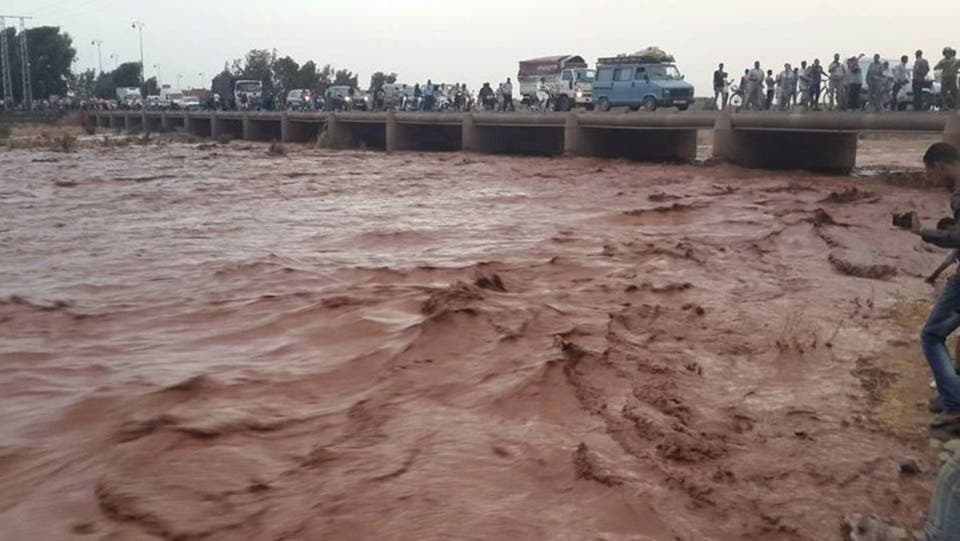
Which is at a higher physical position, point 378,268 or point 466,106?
point 466,106

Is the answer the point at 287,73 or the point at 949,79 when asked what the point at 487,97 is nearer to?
the point at 949,79

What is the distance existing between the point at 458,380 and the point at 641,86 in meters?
26.1

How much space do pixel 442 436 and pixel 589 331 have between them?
9.18ft

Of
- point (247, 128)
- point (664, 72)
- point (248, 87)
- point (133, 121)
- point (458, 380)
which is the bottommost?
point (458, 380)

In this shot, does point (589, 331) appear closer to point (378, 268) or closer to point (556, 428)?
point (556, 428)

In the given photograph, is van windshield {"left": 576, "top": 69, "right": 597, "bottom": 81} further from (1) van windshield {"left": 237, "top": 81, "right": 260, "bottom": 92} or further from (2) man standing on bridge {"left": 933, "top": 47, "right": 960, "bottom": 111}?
(1) van windshield {"left": 237, "top": 81, "right": 260, "bottom": 92}

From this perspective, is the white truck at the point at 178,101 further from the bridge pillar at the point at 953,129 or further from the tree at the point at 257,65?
the bridge pillar at the point at 953,129

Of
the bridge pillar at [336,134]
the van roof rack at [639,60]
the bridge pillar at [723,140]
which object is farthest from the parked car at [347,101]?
the bridge pillar at [723,140]

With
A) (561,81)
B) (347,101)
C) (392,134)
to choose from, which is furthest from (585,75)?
(347,101)

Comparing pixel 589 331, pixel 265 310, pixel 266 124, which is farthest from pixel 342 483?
pixel 266 124

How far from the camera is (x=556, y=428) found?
18.3 ft

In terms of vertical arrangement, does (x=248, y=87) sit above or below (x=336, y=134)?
above

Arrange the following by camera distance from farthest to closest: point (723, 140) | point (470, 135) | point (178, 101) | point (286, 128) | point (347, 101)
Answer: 1. point (178, 101)
2. point (347, 101)
3. point (286, 128)
4. point (470, 135)
5. point (723, 140)

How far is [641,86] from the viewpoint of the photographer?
31000 mm
